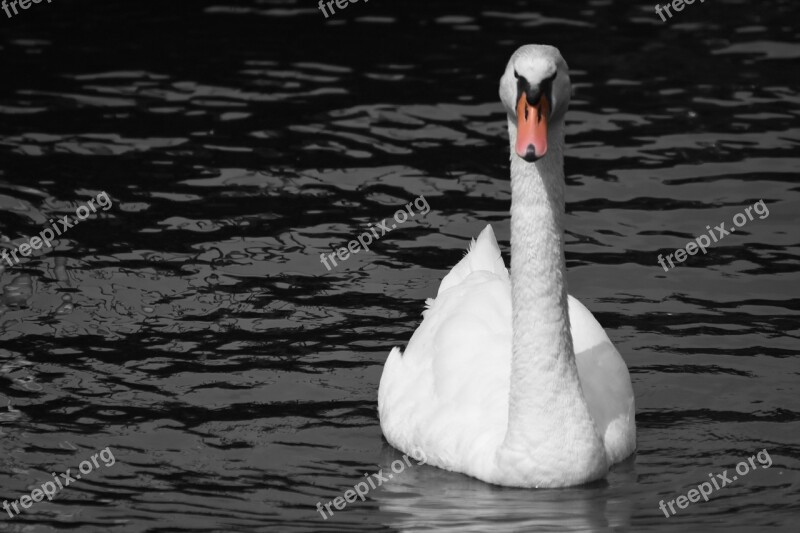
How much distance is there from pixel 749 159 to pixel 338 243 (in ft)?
13.8

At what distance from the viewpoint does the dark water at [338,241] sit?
9.03 m

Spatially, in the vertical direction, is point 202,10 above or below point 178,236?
above

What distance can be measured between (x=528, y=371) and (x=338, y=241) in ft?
14.2

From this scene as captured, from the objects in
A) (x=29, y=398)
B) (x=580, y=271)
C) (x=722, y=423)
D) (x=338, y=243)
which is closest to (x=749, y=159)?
(x=580, y=271)

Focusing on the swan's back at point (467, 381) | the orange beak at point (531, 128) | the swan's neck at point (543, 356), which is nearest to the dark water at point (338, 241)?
the swan's back at point (467, 381)

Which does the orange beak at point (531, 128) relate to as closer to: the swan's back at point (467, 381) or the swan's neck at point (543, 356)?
the swan's neck at point (543, 356)

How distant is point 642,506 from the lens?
342 inches

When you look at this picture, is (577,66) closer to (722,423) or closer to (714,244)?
(714,244)

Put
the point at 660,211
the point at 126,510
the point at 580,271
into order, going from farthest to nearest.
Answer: the point at 660,211, the point at 580,271, the point at 126,510

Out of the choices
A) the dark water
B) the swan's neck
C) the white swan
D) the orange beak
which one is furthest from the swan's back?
the orange beak

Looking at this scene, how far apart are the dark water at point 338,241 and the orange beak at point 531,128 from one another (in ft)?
6.58

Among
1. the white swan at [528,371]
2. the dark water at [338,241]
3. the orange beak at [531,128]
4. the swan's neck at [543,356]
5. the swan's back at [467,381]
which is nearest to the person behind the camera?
the orange beak at [531,128]

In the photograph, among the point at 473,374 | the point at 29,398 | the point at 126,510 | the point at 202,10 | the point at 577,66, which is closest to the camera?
the point at 126,510

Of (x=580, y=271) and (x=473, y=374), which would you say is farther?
(x=580, y=271)
